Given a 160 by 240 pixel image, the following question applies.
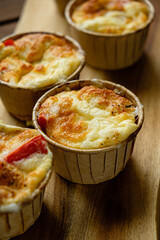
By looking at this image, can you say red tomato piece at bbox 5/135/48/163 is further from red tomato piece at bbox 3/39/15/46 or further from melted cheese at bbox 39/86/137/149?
red tomato piece at bbox 3/39/15/46

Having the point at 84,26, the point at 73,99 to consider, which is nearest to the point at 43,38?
the point at 84,26

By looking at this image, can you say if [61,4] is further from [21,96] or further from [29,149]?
[29,149]

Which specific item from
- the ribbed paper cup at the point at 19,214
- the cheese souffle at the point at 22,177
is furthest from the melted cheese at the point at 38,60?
the ribbed paper cup at the point at 19,214

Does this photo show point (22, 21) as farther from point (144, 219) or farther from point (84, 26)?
point (144, 219)

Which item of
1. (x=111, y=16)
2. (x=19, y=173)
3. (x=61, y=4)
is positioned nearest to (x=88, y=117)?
(x=19, y=173)

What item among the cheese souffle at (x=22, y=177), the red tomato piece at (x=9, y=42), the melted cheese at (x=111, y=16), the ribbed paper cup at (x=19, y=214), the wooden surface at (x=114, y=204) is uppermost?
the melted cheese at (x=111, y=16)

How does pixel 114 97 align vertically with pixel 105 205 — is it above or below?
above

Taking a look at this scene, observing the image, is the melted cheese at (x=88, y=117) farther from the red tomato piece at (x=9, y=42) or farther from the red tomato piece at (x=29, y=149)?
the red tomato piece at (x=9, y=42)
